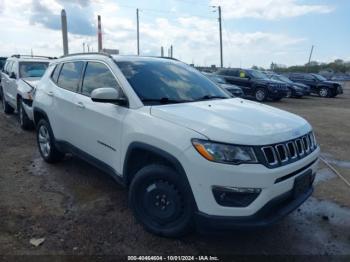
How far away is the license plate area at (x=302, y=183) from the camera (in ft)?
10.4

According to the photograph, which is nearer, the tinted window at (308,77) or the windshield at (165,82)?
the windshield at (165,82)

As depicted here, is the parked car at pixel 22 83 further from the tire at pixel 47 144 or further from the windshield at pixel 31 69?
the tire at pixel 47 144

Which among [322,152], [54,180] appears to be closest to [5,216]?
[54,180]

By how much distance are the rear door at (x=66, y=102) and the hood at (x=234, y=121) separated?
1.67m

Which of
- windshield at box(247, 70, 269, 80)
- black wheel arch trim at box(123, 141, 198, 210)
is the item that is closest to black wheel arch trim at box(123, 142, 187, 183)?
black wheel arch trim at box(123, 141, 198, 210)

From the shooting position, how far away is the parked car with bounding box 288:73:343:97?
76.9ft

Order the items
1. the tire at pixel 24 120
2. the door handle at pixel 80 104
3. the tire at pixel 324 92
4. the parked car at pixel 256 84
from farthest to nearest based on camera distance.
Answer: the tire at pixel 324 92, the parked car at pixel 256 84, the tire at pixel 24 120, the door handle at pixel 80 104

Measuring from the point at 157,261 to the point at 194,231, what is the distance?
0.51m

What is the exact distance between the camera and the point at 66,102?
4738 mm

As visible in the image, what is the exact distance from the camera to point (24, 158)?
6.14m

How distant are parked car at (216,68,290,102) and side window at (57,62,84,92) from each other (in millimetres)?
14451

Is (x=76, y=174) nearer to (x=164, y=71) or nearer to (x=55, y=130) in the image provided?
(x=55, y=130)

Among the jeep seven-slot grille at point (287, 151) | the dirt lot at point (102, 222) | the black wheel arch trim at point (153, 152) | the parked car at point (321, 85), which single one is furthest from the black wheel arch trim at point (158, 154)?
the parked car at point (321, 85)

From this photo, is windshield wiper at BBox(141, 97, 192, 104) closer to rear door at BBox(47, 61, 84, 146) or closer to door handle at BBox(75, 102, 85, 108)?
door handle at BBox(75, 102, 85, 108)
